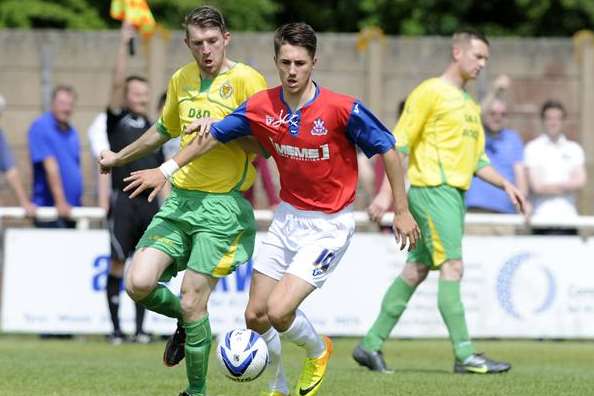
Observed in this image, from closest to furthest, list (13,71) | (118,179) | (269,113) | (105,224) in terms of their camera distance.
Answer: (269,113) < (118,179) < (105,224) < (13,71)

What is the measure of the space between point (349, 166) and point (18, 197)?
6.67 meters

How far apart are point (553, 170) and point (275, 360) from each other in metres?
6.58

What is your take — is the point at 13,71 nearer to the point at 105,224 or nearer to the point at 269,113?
the point at 105,224

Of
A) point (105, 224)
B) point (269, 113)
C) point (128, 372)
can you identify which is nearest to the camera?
point (269, 113)

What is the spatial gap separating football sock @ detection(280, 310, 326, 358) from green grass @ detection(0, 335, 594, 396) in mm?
491

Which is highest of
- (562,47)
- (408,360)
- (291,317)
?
(562,47)

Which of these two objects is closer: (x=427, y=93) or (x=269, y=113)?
(x=269, y=113)

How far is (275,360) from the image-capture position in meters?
9.14

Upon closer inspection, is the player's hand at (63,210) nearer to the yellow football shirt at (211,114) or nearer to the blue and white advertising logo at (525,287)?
the blue and white advertising logo at (525,287)

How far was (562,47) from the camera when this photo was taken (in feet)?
55.6

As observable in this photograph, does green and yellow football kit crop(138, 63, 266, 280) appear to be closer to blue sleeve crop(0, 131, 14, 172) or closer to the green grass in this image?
the green grass

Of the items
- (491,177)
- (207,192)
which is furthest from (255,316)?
(491,177)

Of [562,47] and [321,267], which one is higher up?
[562,47]

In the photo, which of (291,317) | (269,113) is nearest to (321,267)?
(291,317)
